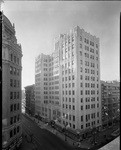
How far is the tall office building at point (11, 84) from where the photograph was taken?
7.41 ft

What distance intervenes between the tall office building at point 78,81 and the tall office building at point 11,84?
503 centimetres

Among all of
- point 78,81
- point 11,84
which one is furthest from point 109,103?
point 11,84

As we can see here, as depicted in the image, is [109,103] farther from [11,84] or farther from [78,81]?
[11,84]

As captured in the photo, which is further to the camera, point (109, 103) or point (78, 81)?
point (109, 103)

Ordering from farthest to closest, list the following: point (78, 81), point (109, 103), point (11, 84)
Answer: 1. point (109, 103)
2. point (78, 81)
3. point (11, 84)

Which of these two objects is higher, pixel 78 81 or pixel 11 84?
pixel 11 84

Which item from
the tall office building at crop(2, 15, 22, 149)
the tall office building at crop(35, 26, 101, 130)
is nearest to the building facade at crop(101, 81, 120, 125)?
the tall office building at crop(35, 26, 101, 130)

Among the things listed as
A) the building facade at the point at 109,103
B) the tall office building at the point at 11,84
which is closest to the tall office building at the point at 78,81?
the tall office building at the point at 11,84

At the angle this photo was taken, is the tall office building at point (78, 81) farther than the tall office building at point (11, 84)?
Yes

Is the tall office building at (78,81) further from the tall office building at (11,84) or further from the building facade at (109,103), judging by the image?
the building facade at (109,103)

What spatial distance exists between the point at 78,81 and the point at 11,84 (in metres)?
9.61

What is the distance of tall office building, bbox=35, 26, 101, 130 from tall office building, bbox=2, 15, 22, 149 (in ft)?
16.5

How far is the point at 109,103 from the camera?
1962 cm

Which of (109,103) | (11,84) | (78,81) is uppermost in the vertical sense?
(11,84)
